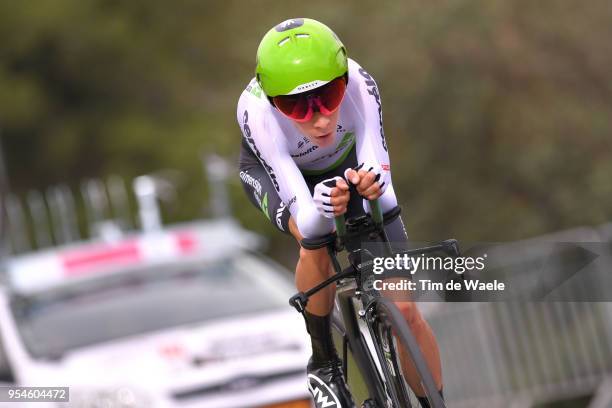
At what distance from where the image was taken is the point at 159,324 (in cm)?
807

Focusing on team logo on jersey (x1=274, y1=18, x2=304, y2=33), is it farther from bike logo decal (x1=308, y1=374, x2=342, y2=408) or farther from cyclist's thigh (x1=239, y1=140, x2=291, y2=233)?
bike logo decal (x1=308, y1=374, x2=342, y2=408)

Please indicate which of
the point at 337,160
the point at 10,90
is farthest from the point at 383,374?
the point at 10,90

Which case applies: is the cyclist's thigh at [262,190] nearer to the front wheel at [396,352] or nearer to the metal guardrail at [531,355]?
the front wheel at [396,352]

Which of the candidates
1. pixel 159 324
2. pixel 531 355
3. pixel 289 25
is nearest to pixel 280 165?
pixel 289 25

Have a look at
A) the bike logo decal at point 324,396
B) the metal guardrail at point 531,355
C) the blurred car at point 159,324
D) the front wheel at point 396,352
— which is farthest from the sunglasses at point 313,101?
the metal guardrail at point 531,355

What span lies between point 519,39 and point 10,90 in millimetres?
15149

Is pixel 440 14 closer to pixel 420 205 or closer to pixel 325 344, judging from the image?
pixel 420 205

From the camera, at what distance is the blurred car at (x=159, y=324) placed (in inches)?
289

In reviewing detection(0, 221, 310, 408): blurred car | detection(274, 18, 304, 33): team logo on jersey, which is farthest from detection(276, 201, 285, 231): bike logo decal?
detection(0, 221, 310, 408): blurred car

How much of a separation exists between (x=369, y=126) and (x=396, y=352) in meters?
0.93

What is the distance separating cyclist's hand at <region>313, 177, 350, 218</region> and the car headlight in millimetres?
2847

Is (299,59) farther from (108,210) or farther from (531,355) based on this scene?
(108,210)

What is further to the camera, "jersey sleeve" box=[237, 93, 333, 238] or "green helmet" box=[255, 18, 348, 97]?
"jersey sleeve" box=[237, 93, 333, 238]

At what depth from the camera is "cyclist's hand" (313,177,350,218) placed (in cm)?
465
